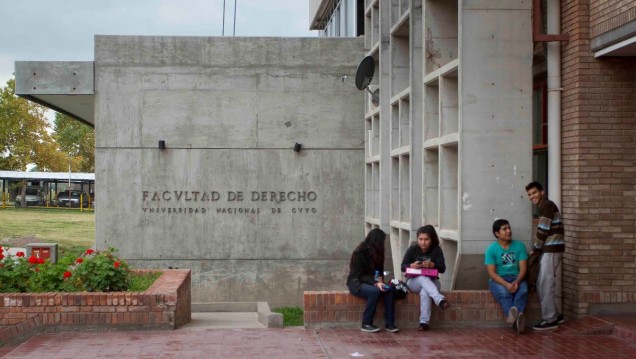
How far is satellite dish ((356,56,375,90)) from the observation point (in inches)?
669

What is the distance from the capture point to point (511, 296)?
11.2 meters

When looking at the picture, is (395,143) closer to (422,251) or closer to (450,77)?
(450,77)

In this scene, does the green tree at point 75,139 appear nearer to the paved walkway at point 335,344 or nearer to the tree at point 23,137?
the tree at point 23,137

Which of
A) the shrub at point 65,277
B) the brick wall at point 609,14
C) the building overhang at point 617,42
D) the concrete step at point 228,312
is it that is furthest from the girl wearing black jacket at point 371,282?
the concrete step at point 228,312

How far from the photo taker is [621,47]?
1055cm

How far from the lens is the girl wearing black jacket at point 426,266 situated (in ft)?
36.6

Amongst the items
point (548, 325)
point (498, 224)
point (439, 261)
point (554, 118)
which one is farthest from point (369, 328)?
point (554, 118)

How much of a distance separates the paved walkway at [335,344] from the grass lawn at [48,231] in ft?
62.3

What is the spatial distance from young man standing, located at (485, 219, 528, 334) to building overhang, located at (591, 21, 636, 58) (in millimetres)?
2303

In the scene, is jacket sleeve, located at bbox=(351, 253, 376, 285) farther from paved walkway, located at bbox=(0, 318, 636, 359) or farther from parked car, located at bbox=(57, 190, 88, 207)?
parked car, located at bbox=(57, 190, 88, 207)

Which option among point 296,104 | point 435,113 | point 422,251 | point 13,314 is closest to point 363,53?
point 296,104

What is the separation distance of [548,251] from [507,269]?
1.73 ft

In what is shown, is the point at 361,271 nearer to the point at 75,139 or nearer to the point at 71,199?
the point at 71,199

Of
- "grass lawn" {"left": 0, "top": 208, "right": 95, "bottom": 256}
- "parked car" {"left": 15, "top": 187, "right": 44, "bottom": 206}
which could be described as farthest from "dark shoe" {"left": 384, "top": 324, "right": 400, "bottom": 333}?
"parked car" {"left": 15, "top": 187, "right": 44, "bottom": 206}
